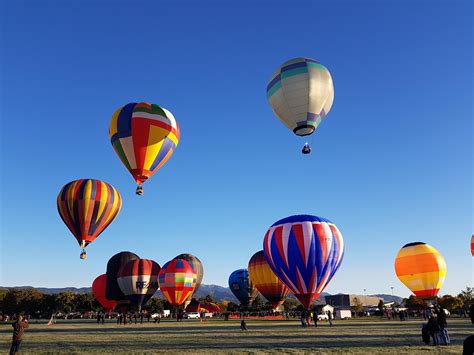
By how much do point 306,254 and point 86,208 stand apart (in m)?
20.1

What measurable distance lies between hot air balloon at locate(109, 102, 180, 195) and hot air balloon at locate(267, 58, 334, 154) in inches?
386

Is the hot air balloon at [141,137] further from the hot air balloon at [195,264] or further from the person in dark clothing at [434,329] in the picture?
the hot air balloon at [195,264]

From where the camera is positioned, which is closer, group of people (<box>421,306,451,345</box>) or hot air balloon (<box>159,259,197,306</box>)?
group of people (<box>421,306,451,345</box>)

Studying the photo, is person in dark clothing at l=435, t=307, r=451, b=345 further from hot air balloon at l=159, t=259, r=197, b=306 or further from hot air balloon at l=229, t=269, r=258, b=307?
hot air balloon at l=229, t=269, r=258, b=307

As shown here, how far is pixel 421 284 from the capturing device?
43.7 meters

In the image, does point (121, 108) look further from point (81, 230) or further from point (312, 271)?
point (312, 271)

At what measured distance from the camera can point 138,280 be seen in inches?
2280

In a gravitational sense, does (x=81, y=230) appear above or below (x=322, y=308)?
above

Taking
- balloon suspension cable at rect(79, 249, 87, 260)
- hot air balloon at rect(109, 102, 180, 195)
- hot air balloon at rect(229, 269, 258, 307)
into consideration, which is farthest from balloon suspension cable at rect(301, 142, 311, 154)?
hot air balloon at rect(229, 269, 258, 307)

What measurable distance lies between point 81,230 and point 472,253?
158 ft

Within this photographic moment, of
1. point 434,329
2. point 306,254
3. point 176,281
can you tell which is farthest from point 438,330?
point 176,281

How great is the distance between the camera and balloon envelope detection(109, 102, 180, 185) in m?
34.2

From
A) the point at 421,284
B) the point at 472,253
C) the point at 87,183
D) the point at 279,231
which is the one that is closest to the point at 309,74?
the point at 279,231

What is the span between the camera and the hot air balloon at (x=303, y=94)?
3091 centimetres
